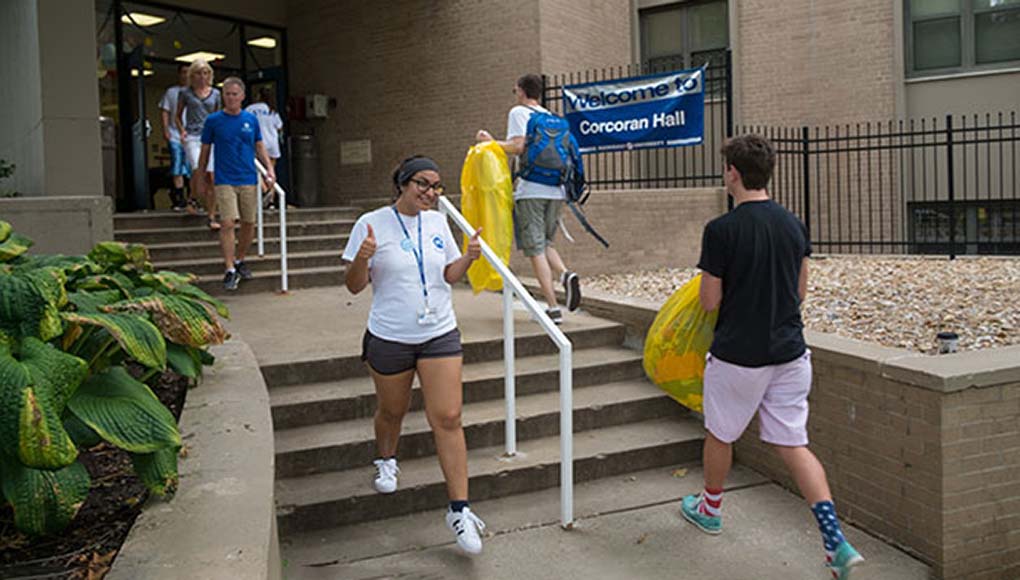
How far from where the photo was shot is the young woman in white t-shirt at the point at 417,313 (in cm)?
409

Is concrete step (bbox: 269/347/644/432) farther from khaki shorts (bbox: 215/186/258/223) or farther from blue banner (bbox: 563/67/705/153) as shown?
blue banner (bbox: 563/67/705/153)

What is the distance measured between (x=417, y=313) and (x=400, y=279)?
171 millimetres

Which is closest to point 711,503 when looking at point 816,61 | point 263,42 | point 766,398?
point 766,398

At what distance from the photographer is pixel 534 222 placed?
6887 millimetres

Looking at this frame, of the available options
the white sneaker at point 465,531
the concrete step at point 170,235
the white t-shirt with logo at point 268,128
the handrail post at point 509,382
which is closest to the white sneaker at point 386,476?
the white sneaker at point 465,531

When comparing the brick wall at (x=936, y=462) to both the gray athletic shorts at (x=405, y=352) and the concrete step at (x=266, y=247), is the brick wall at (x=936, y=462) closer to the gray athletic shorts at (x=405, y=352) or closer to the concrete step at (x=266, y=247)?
the gray athletic shorts at (x=405, y=352)

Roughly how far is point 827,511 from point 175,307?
2.88m

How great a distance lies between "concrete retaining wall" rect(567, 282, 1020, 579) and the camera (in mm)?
4172

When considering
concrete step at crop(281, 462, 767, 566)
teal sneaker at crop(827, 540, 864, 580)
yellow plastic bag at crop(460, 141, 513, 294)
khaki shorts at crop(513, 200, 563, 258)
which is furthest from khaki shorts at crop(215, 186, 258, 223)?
teal sneaker at crop(827, 540, 864, 580)

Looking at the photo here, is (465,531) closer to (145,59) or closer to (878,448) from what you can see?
(878,448)

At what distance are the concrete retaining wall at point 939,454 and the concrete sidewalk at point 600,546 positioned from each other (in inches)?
6.8

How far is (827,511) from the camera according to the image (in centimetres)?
384

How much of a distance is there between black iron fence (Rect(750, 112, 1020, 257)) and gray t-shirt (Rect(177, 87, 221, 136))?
757 cm

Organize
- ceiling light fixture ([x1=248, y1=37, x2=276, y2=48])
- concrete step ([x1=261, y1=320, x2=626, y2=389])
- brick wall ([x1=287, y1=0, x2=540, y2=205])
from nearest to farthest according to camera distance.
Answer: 1. concrete step ([x1=261, y1=320, x2=626, y2=389])
2. brick wall ([x1=287, y1=0, x2=540, y2=205])
3. ceiling light fixture ([x1=248, y1=37, x2=276, y2=48])
